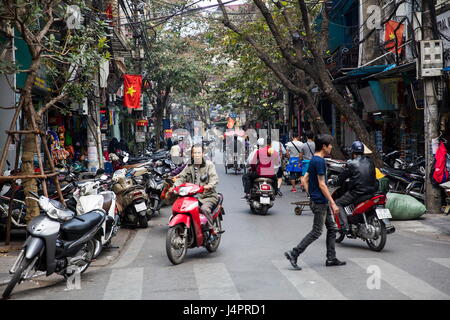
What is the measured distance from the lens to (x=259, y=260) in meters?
7.93

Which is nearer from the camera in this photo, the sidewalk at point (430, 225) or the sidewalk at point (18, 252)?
the sidewalk at point (18, 252)

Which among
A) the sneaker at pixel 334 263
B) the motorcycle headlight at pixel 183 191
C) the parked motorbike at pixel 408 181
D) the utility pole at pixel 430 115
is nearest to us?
the sneaker at pixel 334 263

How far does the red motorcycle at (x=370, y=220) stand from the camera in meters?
8.52

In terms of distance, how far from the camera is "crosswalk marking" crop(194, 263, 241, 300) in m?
5.94

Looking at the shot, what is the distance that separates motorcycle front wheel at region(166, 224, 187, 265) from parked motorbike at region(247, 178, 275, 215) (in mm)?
5175

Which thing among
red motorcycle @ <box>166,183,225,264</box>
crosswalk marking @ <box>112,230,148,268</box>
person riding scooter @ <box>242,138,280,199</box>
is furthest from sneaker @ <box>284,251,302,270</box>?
person riding scooter @ <box>242,138,280,199</box>

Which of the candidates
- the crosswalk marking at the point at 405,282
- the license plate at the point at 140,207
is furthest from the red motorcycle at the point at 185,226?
the license plate at the point at 140,207

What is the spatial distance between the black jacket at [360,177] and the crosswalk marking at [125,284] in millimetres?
3578

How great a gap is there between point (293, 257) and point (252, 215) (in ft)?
18.5

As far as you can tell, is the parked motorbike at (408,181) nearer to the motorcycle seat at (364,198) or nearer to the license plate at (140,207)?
the motorcycle seat at (364,198)

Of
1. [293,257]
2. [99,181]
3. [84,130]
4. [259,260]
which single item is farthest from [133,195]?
[84,130]

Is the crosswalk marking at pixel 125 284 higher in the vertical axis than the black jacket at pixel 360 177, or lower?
lower

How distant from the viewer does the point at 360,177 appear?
8750 mm
